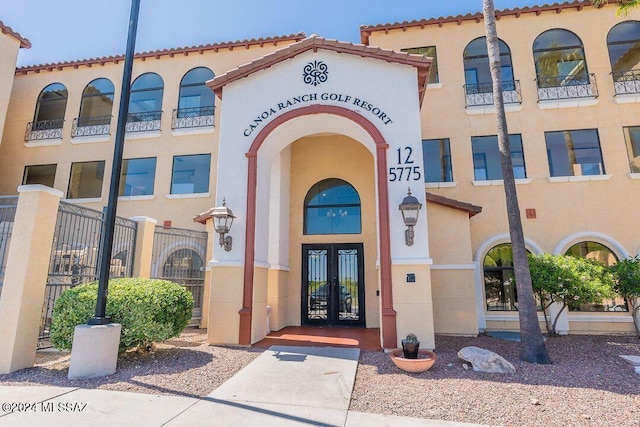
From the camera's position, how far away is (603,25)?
12.0m

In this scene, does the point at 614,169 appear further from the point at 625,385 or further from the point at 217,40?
the point at 217,40

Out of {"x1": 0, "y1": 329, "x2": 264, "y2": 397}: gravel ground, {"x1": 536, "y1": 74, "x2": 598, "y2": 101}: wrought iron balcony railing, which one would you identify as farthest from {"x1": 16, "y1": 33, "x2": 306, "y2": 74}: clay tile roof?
{"x1": 0, "y1": 329, "x2": 264, "y2": 397}: gravel ground

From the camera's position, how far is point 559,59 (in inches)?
479

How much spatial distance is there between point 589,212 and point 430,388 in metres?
9.11

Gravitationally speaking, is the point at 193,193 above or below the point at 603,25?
below

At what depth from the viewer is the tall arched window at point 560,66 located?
460 inches

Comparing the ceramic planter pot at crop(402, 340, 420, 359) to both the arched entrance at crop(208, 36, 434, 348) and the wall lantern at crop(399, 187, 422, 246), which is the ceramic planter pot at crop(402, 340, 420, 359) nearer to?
the arched entrance at crop(208, 36, 434, 348)

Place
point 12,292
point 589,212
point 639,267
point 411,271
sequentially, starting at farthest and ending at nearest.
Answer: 1. point 589,212
2. point 639,267
3. point 411,271
4. point 12,292

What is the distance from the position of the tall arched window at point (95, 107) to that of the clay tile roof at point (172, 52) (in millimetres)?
920

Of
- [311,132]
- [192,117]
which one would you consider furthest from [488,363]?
[192,117]

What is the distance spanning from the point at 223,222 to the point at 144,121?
28.7 feet

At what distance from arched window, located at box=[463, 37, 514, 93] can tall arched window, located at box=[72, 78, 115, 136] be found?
14280 mm

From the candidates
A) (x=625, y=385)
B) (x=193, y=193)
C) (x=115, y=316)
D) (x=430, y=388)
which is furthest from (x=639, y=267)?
(x=193, y=193)

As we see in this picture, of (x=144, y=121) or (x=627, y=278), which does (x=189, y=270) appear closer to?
(x=144, y=121)
